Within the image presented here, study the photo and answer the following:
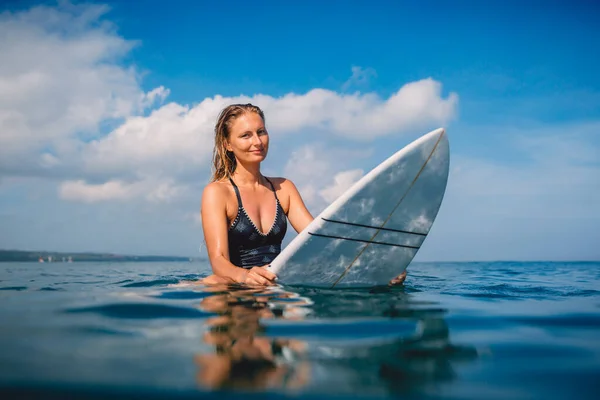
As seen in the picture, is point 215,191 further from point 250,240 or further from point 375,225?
point 375,225

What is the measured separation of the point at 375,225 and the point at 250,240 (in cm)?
128

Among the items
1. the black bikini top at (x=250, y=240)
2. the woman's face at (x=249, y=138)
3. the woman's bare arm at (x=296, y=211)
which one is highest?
the woman's face at (x=249, y=138)

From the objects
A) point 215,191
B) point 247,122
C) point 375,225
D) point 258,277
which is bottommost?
point 258,277

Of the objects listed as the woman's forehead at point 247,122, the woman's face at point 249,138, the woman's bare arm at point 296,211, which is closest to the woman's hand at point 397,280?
the woman's bare arm at point 296,211

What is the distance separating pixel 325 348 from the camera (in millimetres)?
1748

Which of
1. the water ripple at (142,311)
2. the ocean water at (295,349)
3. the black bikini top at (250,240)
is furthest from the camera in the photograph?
the black bikini top at (250,240)

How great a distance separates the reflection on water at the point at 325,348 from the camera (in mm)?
1358

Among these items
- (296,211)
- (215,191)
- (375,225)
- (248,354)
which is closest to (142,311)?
(248,354)

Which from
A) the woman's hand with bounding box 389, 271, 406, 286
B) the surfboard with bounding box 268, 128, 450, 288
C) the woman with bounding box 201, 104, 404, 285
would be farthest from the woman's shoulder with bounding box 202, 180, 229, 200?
the woman's hand with bounding box 389, 271, 406, 286

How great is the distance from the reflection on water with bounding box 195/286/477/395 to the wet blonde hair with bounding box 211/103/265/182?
81.0 inches

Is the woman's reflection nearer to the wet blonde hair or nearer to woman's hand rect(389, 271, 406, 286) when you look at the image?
woman's hand rect(389, 271, 406, 286)

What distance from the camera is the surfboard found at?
12.1 feet

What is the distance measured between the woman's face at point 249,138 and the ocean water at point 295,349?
176 centimetres

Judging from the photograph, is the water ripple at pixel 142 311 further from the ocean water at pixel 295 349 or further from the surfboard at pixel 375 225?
the surfboard at pixel 375 225
